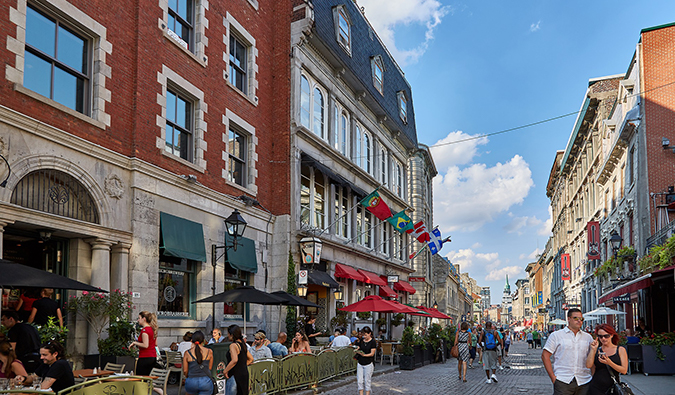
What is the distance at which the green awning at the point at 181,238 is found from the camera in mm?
15562

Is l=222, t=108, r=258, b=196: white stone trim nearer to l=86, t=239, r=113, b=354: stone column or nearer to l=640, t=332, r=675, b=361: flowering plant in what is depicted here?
l=86, t=239, r=113, b=354: stone column

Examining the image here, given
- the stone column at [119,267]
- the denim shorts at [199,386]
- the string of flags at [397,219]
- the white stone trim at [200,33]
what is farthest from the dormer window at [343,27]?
the denim shorts at [199,386]

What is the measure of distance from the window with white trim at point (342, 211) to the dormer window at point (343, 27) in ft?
20.5

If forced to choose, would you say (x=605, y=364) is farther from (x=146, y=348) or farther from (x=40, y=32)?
(x=40, y=32)

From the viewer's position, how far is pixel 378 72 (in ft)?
104

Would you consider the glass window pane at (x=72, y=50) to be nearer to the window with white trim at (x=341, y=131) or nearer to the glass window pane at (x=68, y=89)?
the glass window pane at (x=68, y=89)

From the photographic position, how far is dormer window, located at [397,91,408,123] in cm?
3591

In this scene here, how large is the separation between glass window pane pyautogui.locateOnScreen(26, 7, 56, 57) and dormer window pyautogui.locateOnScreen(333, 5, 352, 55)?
14664 mm

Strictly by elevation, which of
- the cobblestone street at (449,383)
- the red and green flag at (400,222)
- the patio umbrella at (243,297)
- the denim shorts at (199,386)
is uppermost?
the red and green flag at (400,222)

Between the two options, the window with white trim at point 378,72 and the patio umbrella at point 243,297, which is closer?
the patio umbrella at point 243,297

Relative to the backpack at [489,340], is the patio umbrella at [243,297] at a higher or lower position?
higher

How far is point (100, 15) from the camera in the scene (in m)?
14.0

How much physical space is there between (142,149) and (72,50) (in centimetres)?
280

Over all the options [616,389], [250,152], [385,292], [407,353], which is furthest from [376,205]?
[616,389]
